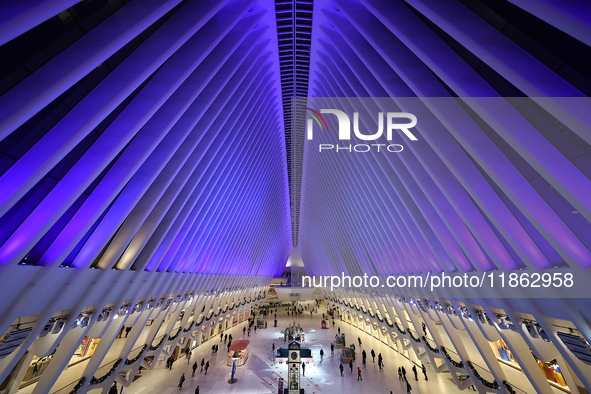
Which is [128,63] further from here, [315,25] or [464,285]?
[464,285]

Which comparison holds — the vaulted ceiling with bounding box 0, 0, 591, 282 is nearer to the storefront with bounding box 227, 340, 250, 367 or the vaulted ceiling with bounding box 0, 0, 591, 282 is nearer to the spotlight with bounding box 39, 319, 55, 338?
the spotlight with bounding box 39, 319, 55, 338

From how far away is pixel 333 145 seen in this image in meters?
18.0

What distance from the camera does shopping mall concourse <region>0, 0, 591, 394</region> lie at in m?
4.93

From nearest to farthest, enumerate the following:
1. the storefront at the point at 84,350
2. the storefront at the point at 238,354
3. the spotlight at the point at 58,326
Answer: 1. the spotlight at the point at 58,326
2. the storefront at the point at 84,350
3. the storefront at the point at 238,354

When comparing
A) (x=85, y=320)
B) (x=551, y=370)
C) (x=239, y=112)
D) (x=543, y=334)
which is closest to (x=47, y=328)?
(x=85, y=320)

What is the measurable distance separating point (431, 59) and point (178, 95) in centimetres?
742

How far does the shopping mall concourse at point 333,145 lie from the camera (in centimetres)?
493

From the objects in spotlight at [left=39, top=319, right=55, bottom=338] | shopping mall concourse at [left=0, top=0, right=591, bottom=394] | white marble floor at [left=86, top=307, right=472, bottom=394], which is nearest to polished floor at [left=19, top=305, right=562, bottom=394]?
white marble floor at [left=86, top=307, right=472, bottom=394]

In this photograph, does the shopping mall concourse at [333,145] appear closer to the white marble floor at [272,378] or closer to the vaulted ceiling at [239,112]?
the vaulted ceiling at [239,112]

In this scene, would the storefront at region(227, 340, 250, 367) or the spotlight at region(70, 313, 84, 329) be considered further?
the storefront at region(227, 340, 250, 367)

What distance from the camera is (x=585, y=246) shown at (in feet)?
18.4

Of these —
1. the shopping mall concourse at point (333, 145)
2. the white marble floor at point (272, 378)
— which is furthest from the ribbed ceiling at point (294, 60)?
the white marble floor at point (272, 378)

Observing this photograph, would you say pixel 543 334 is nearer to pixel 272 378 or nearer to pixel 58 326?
pixel 58 326

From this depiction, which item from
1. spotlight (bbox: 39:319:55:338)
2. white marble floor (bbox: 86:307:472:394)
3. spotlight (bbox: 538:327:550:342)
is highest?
spotlight (bbox: 538:327:550:342)
